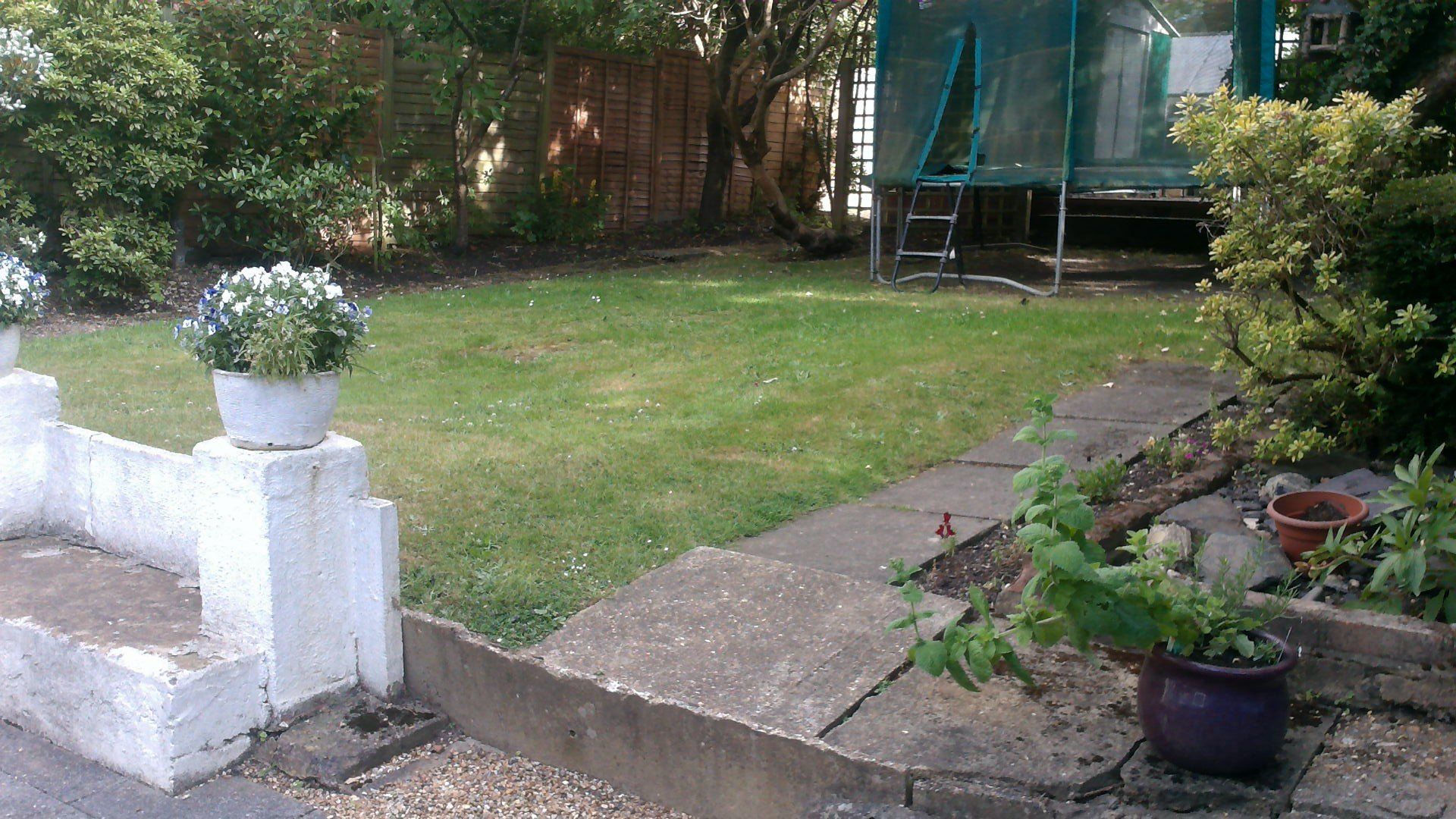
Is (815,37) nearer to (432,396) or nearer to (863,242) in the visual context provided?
(863,242)

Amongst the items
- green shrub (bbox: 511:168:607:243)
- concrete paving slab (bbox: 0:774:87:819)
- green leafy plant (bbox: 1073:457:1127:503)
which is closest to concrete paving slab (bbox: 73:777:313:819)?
concrete paving slab (bbox: 0:774:87:819)

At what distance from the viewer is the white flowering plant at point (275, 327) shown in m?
3.84

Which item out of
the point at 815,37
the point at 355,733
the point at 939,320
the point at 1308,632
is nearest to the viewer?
the point at 1308,632

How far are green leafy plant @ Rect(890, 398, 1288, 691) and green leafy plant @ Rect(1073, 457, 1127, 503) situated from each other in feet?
4.49

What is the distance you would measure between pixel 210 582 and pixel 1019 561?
2.75 meters

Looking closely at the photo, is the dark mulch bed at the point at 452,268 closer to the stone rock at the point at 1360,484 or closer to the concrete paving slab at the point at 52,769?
the concrete paving slab at the point at 52,769

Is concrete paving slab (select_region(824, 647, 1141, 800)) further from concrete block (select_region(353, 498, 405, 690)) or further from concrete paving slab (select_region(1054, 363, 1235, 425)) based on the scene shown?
concrete paving slab (select_region(1054, 363, 1235, 425))

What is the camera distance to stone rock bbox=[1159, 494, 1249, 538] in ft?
14.2

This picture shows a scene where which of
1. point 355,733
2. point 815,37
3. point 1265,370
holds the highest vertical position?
point 815,37

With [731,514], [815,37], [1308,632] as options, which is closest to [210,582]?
[731,514]

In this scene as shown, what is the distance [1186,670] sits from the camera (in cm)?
301

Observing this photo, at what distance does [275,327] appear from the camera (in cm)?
385

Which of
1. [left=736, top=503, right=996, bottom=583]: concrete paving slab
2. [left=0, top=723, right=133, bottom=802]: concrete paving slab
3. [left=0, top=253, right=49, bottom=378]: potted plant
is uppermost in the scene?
[left=0, top=253, right=49, bottom=378]: potted plant

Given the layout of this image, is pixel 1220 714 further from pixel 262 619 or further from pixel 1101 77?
pixel 1101 77
